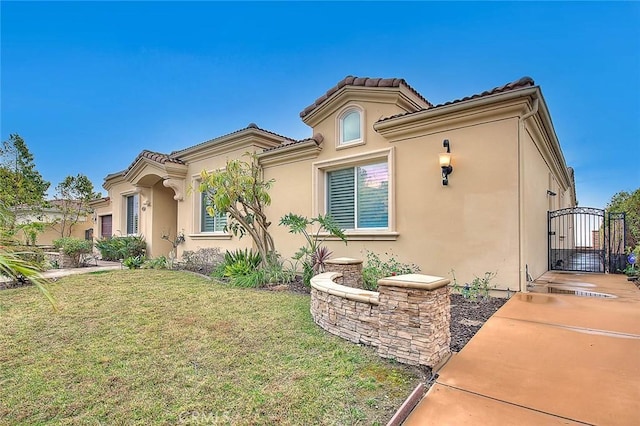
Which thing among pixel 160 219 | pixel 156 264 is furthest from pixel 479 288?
pixel 160 219

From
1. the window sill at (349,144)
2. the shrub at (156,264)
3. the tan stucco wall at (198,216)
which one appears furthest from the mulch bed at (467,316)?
the shrub at (156,264)

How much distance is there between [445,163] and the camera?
698cm

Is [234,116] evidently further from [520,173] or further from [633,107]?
[633,107]

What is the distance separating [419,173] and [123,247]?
541 inches

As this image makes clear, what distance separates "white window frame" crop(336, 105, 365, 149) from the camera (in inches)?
347

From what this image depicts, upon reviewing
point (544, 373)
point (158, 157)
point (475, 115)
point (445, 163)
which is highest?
point (158, 157)

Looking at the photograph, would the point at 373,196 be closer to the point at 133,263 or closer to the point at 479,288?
the point at 479,288

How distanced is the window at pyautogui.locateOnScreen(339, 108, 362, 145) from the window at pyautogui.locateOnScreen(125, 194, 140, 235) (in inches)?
480

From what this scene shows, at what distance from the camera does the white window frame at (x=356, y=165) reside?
8062 millimetres

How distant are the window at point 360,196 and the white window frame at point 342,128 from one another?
2.27ft

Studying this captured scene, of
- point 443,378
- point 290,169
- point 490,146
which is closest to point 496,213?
point 490,146

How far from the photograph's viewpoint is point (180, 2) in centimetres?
1105

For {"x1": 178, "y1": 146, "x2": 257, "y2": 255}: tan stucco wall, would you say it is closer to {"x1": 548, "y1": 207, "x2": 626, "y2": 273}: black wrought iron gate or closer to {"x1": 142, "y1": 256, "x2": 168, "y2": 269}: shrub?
{"x1": 142, "y1": 256, "x2": 168, "y2": 269}: shrub

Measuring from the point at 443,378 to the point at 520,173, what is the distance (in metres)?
4.92
